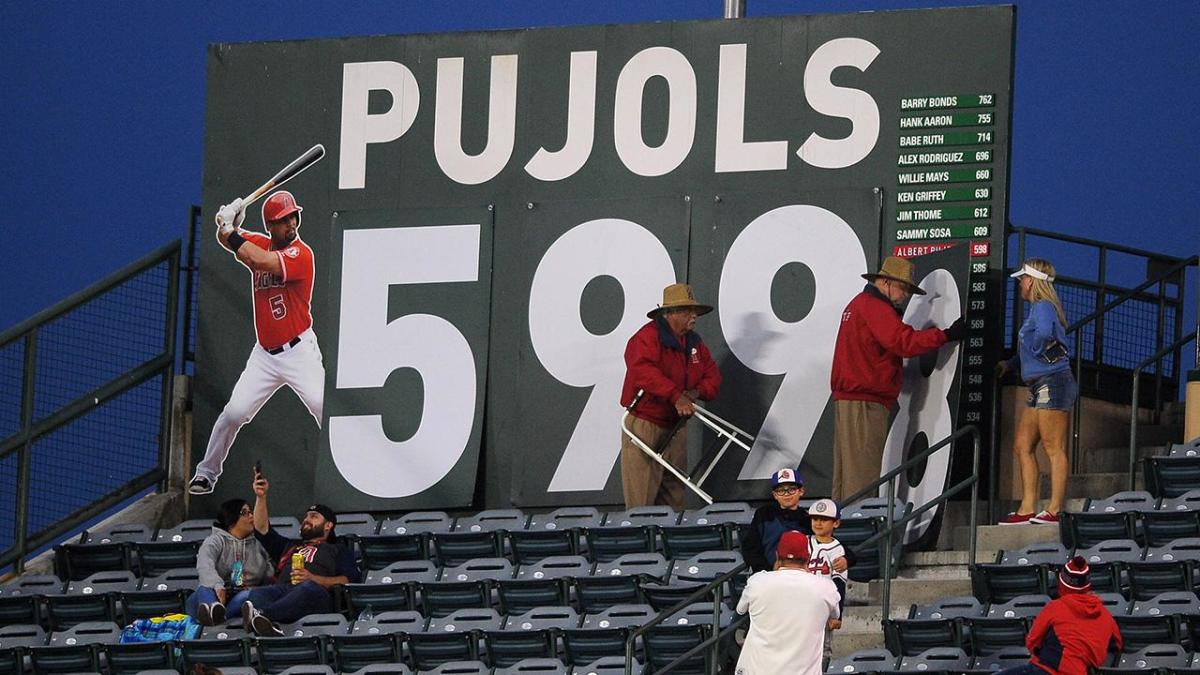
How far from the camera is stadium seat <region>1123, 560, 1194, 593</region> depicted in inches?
492

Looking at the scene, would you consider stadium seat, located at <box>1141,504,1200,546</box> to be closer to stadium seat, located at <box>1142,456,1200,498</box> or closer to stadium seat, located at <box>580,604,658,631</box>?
stadium seat, located at <box>1142,456,1200,498</box>

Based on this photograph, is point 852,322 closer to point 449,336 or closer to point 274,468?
point 449,336

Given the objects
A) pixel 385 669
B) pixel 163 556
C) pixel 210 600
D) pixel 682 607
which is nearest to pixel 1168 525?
pixel 682 607

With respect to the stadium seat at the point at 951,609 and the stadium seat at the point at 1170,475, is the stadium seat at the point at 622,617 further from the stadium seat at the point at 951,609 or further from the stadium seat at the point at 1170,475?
the stadium seat at the point at 1170,475

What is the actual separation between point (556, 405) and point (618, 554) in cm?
210

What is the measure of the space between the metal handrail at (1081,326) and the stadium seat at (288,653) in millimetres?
5092

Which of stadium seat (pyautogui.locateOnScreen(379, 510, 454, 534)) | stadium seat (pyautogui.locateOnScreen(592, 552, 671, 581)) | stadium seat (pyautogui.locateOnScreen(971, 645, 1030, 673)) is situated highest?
stadium seat (pyautogui.locateOnScreen(379, 510, 454, 534))

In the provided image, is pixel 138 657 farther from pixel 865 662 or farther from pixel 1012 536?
pixel 1012 536

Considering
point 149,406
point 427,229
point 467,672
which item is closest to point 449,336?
point 427,229

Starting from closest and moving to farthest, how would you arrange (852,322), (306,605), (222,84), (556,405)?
(306,605) < (852,322) < (556,405) < (222,84)

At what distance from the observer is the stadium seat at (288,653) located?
44.3ft

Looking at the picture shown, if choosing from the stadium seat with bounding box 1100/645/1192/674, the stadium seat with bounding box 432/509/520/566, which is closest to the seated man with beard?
the stadium seat with bounding box 432/509/520/566

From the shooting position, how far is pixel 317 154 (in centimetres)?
1728

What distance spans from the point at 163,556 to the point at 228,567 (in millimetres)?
1279
